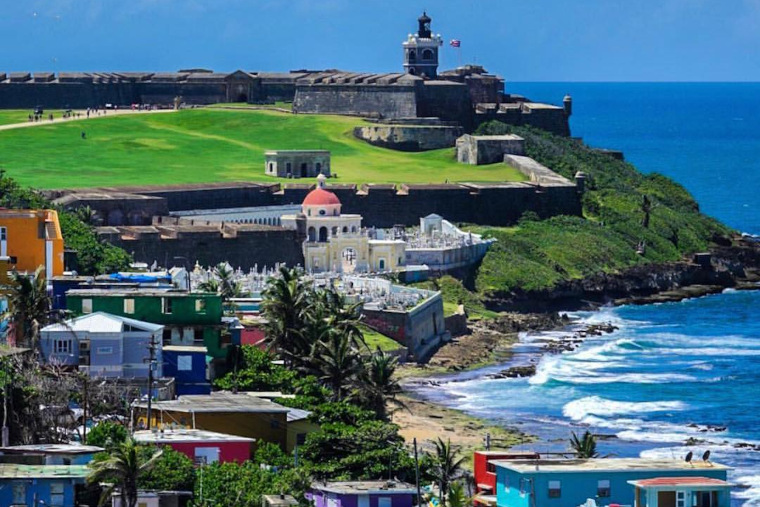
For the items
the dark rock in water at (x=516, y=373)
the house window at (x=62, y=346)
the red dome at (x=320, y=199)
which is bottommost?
the dark rock in water at (x=516, y=373)

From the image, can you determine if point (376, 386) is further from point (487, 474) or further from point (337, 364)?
point (487, 474)

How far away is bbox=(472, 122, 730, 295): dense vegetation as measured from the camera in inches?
4190

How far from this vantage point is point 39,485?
4041 cm

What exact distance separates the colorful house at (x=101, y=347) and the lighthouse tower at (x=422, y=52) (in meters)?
92.4

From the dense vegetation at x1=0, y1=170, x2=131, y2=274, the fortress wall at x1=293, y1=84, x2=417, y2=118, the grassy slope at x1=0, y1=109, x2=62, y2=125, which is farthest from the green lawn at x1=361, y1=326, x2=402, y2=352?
the fortress wall at x1=293, y1=84, x2=417, y2=118

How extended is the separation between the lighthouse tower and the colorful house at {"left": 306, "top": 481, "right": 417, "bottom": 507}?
101 meters

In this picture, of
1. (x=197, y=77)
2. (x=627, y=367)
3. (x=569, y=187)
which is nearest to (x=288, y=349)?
(x=627, y=367)

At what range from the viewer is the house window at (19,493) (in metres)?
40.1

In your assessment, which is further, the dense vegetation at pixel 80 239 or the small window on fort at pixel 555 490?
the dense vegetation at pixel 80 239

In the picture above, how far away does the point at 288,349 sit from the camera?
62688 mm

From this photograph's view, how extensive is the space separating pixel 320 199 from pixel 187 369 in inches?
1864

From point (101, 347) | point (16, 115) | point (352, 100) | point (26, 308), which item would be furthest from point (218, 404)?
point (352, 100)

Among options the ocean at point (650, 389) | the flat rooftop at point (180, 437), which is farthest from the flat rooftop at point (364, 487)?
the ocean at point (650, 389)

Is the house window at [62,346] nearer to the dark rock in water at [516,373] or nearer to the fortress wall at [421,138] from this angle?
the dark rock in water at [516,373]
